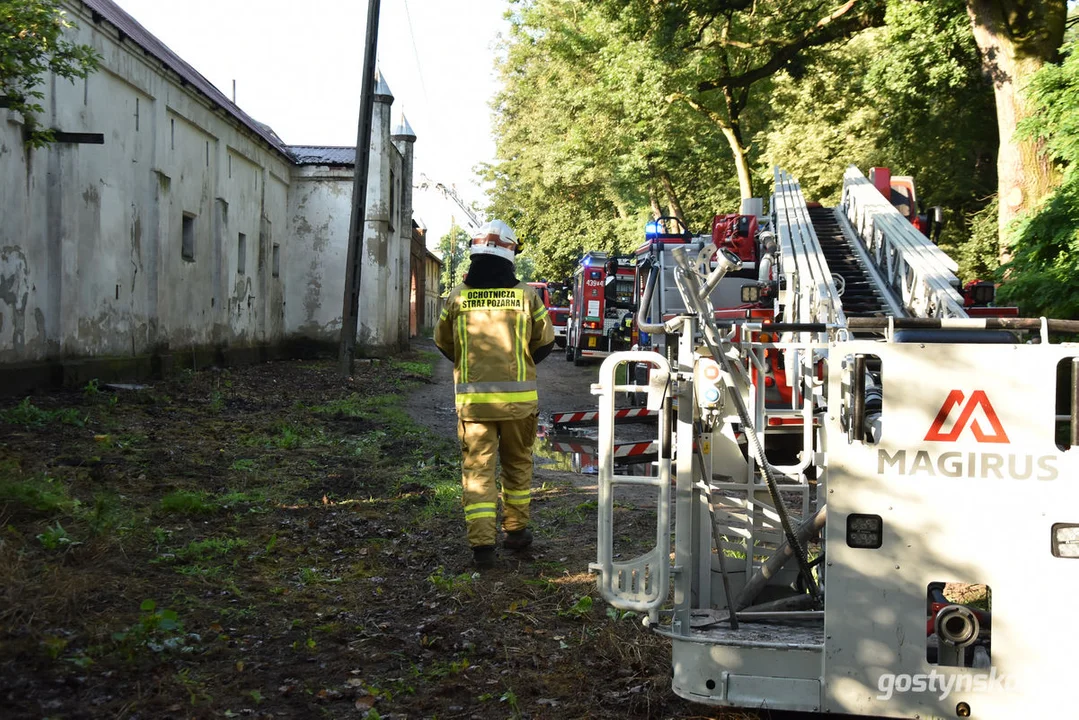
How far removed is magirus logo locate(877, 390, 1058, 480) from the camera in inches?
130

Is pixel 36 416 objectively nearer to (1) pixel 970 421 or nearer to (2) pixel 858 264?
(2) pixel 858 264

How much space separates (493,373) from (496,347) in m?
0.16

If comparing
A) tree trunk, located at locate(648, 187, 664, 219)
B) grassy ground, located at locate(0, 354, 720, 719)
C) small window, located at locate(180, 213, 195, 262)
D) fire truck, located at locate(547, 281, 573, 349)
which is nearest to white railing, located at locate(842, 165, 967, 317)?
grassy ground, located at locate(0, 354, 720, 719)

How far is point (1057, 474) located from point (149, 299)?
54.0 ft

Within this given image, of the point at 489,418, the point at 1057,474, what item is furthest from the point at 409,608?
the point at 1057,474

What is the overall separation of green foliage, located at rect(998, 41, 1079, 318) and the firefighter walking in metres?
8.40

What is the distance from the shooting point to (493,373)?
6328 millimetres

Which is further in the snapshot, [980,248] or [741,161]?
[741,161]

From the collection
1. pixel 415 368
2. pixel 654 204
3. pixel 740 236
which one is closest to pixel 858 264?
pixel 740 236

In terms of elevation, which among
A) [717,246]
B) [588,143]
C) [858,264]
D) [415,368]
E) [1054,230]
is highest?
[588,143]

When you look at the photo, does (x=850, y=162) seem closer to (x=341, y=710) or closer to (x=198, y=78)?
(x=198, y=78)

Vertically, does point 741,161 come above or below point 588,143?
below

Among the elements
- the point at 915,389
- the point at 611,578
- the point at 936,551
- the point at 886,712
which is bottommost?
the point at 886,712

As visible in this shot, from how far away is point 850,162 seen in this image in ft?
78.8
